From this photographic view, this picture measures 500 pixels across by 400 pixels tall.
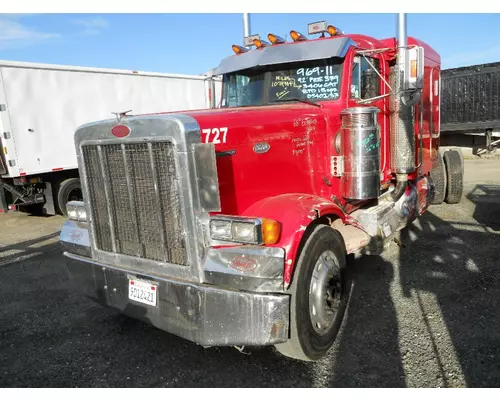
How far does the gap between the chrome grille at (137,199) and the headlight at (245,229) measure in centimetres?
27

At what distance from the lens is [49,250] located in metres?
→ 6.54

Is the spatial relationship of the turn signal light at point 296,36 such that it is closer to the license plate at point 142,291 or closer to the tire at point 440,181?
the license plate at point 142,291

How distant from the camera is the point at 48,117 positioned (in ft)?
28.3

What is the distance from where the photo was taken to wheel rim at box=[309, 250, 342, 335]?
312 centimetres

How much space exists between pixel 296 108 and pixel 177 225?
1.69 m

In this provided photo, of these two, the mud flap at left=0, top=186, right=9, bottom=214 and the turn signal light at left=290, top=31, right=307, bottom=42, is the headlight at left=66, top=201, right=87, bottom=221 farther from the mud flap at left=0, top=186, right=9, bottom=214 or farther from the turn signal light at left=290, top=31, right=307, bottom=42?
the mud flap at left=0, top=186, right=9, bottom=214

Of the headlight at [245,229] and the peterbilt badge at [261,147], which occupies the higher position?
the peterbilt badge at [261,147]

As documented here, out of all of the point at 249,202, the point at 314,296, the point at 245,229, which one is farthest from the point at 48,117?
the point at 314,296

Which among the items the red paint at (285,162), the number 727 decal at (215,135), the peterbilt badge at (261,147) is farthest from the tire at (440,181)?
the number 727 decal at (215,135)

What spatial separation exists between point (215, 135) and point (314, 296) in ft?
4.58

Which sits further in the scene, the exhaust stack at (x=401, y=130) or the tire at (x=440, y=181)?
the tire at (x=440, y=181)

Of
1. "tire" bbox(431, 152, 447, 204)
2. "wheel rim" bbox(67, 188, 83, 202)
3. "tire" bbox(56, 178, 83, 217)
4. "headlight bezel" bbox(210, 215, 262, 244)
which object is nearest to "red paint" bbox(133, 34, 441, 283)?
"headlight bezel" bbox(210, 215, 262, 244)

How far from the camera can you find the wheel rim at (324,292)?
3.12 m

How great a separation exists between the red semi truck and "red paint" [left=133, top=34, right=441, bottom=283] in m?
0.01
